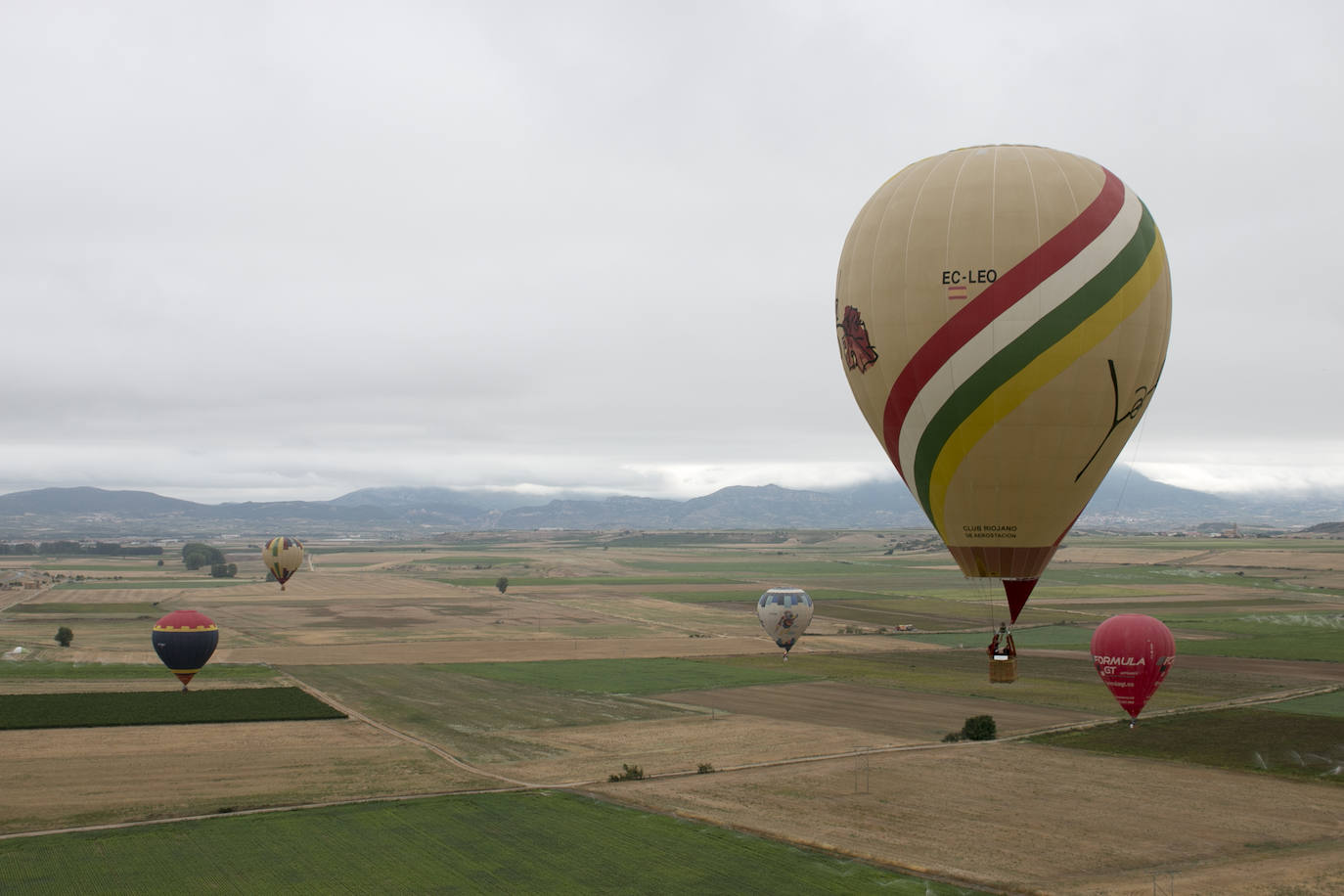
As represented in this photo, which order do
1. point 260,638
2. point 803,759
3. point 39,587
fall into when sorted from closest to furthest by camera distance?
point 803,759 → point 260,638 → point 39,587

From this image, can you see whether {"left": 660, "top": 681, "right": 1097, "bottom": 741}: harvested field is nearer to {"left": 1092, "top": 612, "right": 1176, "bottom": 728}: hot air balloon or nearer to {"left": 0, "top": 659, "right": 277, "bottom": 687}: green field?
{"left": 1092, "top": 612, "right": 1176, "bottom": 728}: hot air balloon

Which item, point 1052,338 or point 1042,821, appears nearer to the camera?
point 1052,338

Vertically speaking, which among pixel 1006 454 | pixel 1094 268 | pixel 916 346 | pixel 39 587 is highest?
pixel 1094 268

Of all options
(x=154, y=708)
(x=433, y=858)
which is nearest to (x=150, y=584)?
(x=154, y=708)

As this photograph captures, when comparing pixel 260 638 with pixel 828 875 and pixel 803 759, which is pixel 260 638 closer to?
pixel 803 759

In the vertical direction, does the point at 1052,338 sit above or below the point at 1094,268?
below

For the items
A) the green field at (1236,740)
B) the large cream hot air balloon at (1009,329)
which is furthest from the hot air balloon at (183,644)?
the large cream hot air balloon at (1009,329)

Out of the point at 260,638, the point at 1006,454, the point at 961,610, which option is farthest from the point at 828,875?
the point at 961,610

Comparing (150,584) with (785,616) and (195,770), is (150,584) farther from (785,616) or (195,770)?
(195,770)
